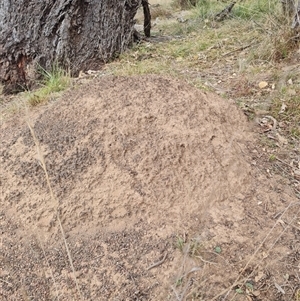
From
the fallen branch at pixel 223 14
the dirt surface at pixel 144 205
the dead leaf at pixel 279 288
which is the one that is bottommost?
the dead leaf at pixel 279 288

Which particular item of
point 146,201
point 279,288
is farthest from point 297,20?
point 279,288

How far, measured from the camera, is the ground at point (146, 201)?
1.56m

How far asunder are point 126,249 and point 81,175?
1.26 ft

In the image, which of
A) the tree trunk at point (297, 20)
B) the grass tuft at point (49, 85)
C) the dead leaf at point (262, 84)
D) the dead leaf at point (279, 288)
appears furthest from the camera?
the tree trunk at point (297, 20)

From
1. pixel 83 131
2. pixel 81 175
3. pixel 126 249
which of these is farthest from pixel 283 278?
pixel 83 131

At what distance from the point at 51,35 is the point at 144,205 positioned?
195cm

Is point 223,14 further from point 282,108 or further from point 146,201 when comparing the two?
point 146,201

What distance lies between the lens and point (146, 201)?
1.77 m

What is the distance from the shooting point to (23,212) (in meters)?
1.76

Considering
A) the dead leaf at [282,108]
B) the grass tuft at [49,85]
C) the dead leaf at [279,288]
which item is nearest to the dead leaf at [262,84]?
the dead leaf at [282,108]

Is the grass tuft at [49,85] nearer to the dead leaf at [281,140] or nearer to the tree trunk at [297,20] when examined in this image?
the dead leaf at [281,140]

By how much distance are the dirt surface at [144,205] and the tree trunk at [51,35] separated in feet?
3.91

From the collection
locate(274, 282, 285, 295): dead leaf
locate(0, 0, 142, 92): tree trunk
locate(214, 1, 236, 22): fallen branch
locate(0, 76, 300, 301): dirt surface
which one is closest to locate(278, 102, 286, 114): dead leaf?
locate(0, 76, 300, 301): dirt surface

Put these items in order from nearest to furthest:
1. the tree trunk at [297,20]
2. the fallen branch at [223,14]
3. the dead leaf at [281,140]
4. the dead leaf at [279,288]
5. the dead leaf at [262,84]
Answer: the dead leaf at [279,288] → the dead leaf at [281,140] → the dead leaf at [262,84] → the tree trunk at [297,20] → the fallen branch at [223,14]
